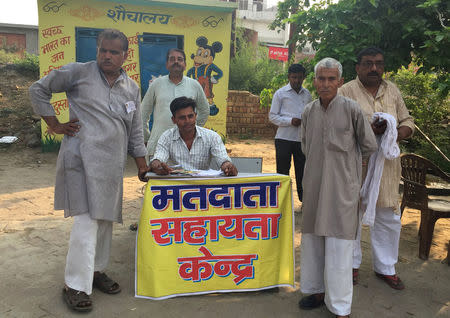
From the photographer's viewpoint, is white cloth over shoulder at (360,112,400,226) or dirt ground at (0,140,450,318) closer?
dirt ground at (0,140,450,318)

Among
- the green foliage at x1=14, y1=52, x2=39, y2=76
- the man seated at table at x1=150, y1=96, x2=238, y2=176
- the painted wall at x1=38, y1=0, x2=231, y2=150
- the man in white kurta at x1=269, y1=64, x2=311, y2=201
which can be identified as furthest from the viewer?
the green foliage at x1=14, y1=52, x2=39, y2=76

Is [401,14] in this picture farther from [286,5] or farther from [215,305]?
[215,305]

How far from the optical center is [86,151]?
2969mm

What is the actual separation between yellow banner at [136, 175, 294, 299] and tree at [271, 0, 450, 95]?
1888mm

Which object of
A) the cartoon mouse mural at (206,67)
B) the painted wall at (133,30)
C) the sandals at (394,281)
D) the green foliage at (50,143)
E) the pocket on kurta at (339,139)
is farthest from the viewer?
the cartoon mouse mural at (206,67)

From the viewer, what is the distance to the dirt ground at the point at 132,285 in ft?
10.1

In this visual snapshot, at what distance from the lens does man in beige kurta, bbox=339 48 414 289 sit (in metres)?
3.47

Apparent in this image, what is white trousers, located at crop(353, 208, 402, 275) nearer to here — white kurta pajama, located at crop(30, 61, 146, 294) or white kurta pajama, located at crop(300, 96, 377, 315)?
white kurta pajama, located at crop(300, 96, 377, 315)

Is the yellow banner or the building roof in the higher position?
the building roof

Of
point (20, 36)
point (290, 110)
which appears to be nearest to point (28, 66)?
point (20, 36)

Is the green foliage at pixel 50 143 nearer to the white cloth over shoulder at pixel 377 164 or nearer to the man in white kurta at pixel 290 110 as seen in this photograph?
the man in white kurta at pixel 290 110

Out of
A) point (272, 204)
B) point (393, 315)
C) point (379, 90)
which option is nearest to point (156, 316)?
point (272, 204)

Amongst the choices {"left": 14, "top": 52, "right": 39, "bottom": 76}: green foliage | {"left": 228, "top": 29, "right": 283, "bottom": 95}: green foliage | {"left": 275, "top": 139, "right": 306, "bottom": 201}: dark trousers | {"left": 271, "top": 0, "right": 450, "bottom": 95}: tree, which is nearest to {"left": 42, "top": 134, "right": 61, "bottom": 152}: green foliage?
{"left": 14, "top": 52, "right": 39, "bottom": 76}: green foliage

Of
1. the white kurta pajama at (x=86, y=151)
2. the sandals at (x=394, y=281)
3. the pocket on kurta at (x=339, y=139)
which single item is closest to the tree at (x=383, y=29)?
the pocket on kurta at (x=339, y=139)
